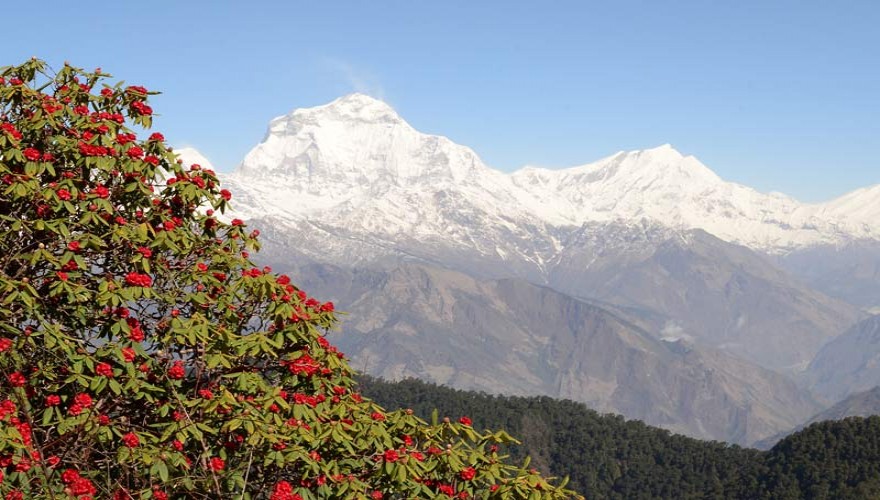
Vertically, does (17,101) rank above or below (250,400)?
above

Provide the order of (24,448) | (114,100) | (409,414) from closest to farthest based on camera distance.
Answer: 1. (24,448)
2. (409,414)
3. (114,100)

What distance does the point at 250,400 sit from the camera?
55.9 ft

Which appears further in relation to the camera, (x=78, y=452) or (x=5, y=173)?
(x=5, y=173)

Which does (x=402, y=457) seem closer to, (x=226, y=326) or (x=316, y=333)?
(x=316, y=333)

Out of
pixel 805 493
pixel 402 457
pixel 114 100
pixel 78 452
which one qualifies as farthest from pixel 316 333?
pixel 805 493

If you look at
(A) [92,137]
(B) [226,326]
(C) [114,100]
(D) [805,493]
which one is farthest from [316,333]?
(D) [805,493]

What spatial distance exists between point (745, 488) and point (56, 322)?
196 meters

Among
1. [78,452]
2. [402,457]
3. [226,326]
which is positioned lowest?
[78,452]

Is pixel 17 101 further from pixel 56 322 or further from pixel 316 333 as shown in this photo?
pixel 316 333

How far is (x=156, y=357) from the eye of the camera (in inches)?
680

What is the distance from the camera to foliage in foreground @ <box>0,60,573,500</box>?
51.5 feet

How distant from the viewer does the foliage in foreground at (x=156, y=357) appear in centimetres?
1570

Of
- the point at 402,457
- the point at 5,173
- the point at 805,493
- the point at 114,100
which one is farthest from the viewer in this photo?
the point at 805,493

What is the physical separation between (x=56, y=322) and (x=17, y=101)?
5378 mm
